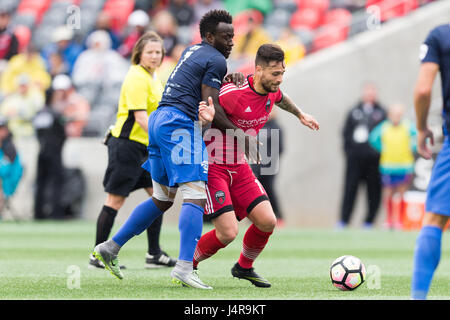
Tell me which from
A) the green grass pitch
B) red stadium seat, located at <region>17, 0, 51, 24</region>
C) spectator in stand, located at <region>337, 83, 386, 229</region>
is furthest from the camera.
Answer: red stadium seat, located at <region>17, 0, 51, 24</region>

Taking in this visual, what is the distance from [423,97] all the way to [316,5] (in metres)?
16.4

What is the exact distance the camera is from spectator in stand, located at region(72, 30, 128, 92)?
19.1 metres

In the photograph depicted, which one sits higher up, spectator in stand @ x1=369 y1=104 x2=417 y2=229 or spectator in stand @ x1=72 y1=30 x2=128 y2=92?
spectator in stand @ x1=72 y1=30 x2=128 y2=92

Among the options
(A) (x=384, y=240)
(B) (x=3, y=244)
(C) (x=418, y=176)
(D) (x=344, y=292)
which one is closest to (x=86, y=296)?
(D) (x=344, y=292)

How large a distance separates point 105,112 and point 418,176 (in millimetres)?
6860

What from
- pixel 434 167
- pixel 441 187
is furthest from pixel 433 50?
pixel 441 187

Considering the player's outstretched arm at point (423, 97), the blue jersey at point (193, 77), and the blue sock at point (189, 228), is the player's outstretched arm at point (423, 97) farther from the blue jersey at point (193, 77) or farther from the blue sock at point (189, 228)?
the blue sock at point (189, 228)

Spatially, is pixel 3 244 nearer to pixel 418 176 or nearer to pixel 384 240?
pixel 384 240

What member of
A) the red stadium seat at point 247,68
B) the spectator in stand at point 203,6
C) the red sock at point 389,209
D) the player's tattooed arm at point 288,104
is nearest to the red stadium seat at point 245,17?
the spectator in stand at point 203,6

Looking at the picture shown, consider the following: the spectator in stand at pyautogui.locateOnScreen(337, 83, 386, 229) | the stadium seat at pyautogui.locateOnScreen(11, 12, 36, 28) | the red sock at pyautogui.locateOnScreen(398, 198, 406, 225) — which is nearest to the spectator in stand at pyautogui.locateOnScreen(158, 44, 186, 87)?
the spectator in stand at pyautogui.locateOnScreen(337, 83, 386, 229)

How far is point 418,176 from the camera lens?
17.3 metres

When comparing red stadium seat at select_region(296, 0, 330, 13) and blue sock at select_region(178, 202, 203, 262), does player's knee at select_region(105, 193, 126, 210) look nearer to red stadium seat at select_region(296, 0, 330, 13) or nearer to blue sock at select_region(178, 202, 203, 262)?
blue sock at select_region(178, 202, 203, 262)

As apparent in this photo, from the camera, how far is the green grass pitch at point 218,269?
674 cm

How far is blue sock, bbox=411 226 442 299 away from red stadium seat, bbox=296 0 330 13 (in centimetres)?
1630
